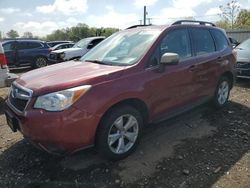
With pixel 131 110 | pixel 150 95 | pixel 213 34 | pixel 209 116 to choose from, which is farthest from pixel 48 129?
pixel 213 34

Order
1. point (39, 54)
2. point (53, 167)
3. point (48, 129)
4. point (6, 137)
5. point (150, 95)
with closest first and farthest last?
→ 1. point (48, 129)
2. point (53, 167)
3. point (150, 95)
4. point (6, 137)
5. point (39, 54)

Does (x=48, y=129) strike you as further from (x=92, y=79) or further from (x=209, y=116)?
(x=209, y=116)

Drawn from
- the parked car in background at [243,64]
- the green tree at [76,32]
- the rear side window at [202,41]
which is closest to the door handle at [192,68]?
the rear side window at [202,41]

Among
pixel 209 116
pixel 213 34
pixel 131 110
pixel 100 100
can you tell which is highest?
pixel 213 34

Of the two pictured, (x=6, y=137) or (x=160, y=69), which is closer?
(x=160, y=69)

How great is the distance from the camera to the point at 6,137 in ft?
15.4

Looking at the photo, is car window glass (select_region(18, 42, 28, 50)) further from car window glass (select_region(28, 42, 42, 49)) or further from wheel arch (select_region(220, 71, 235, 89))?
wheel arch (select_region(220, 71, 235, 89))

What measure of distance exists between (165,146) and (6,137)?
2.60 metres

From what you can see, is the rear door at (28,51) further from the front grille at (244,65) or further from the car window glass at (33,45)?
the front grille at (244,65)

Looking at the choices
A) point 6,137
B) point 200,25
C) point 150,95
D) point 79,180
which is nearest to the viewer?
point 79,180

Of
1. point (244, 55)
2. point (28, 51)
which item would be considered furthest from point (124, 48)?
point (28, 51)

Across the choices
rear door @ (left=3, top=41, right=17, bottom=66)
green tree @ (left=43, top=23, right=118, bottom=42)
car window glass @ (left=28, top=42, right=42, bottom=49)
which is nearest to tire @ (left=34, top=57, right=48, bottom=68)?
car window glass @ (left=28, top=42, right=42, bottom=49)

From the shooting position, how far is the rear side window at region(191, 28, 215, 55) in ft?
16.3

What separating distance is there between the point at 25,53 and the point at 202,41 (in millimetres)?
11641
